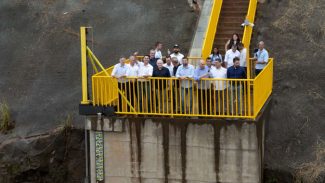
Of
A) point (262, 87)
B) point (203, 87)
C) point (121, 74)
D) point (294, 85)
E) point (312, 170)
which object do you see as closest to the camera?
point (203, 87)

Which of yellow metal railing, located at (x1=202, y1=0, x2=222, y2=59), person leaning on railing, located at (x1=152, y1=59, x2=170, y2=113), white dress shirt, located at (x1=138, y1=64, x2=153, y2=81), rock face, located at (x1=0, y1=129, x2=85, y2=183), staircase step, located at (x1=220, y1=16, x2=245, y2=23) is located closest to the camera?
person leaning on railing, located at (x1=152, y1=59, x2=170, y2=113)

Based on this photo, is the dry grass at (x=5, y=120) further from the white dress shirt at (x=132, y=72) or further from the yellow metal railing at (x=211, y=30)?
the yellow metal railing at (x=211, y=30)

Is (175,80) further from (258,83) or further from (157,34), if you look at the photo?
(157,34)

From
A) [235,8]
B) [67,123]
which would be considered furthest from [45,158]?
[235,8]

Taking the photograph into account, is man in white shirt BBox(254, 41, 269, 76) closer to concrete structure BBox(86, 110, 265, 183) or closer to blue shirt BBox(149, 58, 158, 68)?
concrete structure BBox(86, 110, 265, 183)

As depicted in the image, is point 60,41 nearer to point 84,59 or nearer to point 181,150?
point 84,59

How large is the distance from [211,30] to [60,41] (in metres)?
6.02

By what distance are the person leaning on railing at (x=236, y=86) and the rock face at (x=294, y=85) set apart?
2867 mm

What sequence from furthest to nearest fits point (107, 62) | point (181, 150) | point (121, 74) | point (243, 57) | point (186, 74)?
1. point (107, 62)
2. point (243, 57)
3. point (121, 74)
4. point (181, 150)
5. point (186, 74)

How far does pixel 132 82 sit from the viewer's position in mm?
14531

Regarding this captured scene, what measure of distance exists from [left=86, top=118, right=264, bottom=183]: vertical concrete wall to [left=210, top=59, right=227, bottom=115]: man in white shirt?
39cm

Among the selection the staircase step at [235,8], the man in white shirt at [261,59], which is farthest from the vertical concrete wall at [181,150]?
the staircase step at [235,8]

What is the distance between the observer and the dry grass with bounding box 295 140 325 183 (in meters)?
15.3

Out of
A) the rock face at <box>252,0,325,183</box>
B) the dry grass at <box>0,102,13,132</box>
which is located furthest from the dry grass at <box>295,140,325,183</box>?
the dry grass at <box>0,102,13,132</box>
